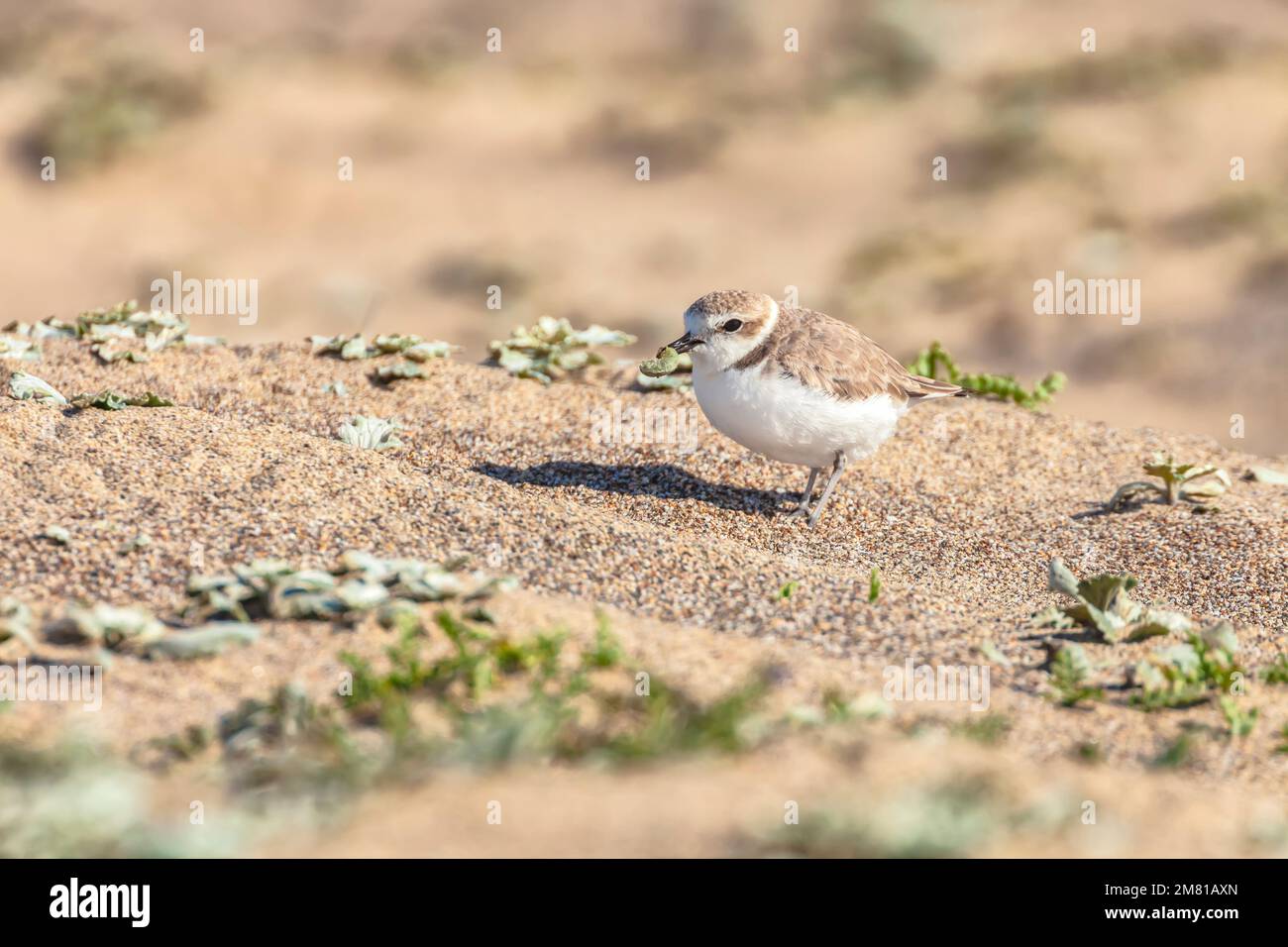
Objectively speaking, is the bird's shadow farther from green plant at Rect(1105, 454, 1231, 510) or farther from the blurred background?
the blurred background

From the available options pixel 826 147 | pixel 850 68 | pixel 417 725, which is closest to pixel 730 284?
pixel 826 147

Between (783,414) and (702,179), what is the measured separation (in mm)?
13417

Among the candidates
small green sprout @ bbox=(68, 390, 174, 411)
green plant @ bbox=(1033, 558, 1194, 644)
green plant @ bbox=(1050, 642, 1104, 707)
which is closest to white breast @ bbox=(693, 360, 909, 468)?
green plant @ bbox=(1033, 558, 1194, 644)

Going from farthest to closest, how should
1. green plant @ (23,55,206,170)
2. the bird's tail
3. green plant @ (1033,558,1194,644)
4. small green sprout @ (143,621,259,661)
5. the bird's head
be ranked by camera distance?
green plant @ (23,55,206,170), the bird's tail, the bird's head, green plant @ (1033,558,1194,644), small green sprout @ (143,621,259,661)

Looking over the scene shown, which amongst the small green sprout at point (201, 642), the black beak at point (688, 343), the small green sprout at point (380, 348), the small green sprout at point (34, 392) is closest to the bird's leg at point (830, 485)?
the black beak at point (688, 343)

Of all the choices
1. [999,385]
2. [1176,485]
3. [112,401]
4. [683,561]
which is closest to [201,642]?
[683,561]

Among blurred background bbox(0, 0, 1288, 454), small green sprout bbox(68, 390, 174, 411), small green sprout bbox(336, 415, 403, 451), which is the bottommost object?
small green sprout bbox(336, 415, 403, 451)

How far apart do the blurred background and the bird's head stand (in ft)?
23.9

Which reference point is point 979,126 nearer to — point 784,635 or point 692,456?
point 692,456

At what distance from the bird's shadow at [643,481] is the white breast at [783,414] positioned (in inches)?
19.6

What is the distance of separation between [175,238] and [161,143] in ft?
9.06

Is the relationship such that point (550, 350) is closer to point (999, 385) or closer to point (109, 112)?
point (999, 385)

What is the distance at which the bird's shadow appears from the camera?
7.30 m

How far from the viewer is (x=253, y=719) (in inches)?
158
